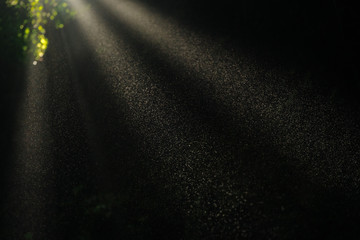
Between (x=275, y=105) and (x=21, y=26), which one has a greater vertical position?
(x=21, y=26)

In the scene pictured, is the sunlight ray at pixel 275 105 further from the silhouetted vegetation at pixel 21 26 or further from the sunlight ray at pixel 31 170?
the sunlight ray at pixel 31 170

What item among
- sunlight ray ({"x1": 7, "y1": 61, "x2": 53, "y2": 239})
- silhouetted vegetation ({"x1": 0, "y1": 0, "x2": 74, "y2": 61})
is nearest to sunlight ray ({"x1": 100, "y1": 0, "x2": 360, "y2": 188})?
silhouetted vegetation ({"x1": 0, "y1": 0, "x2": 74, "y2": 61})

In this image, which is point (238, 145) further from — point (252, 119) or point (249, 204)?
point (249, 204)

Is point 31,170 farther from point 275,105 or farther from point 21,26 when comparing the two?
point 275,105

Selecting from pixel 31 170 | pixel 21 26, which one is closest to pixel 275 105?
pixel 31 170

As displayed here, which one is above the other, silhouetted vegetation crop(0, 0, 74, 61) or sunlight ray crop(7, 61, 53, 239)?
silhouetted vegetation crop(0, 0, 74, 61)

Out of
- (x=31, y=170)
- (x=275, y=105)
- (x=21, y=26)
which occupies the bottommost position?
(x=31, y=170)

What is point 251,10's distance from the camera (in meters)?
5.57

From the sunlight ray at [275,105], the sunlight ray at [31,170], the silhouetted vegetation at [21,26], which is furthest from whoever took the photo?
the silhouetted vegetation at [21,26]

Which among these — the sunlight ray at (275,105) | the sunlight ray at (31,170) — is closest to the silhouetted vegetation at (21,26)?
the sunlight ray at (31,170)

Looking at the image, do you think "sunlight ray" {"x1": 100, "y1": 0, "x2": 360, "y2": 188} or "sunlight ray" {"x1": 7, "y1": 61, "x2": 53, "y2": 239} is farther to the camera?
"sunlight ray" {"x1": 7, "y1": 61, "x2": 53, "y2": 239}

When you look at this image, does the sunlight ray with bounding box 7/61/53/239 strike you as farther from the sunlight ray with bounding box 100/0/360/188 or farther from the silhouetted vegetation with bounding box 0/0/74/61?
the sunlight ray with bounding box 100/0/360/188

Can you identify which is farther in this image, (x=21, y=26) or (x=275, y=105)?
(x=21, y=26)

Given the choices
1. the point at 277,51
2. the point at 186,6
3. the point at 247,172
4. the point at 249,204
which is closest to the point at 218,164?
the point at 247,172
